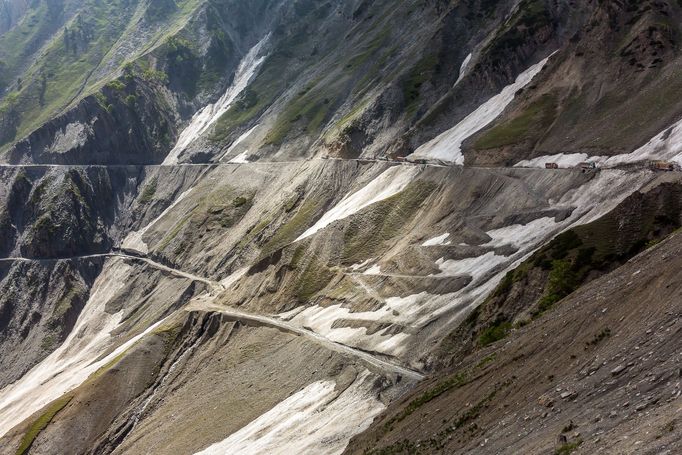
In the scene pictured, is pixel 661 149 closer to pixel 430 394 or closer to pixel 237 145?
pixel 430 394

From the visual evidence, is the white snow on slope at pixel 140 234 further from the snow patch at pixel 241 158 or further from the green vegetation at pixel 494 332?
the green vegetation at pixel 494 332

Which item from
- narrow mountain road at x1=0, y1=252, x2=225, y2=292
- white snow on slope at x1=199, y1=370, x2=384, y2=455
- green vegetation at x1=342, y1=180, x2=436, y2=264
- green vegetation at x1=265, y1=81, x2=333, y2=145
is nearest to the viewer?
white snow on slope at x1=199, y1=370, x2=384, y2=455

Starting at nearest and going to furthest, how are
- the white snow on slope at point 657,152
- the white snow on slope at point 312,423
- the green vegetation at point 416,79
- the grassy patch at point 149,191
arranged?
the white snow on slope at point 312,423 → the white snow on slope at point 657,152 → the green vegetation at point 416,79 → the grassy patch at point 149,191

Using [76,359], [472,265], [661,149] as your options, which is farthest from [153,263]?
[661,149]

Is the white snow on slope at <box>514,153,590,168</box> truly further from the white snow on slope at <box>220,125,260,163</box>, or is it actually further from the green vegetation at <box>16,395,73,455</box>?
the white snow on slope at <box>220,125,260,163</box>

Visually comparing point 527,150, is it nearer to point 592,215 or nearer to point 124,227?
point 592,215

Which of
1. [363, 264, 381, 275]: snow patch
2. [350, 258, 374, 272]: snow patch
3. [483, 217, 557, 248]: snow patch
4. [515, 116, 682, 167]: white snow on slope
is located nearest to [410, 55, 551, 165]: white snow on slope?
[350, 258, 374, 272]: snow patch

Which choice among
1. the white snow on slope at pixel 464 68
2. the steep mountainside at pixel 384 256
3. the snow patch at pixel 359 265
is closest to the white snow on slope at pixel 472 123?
the steep mountainside at pixel 384 256
